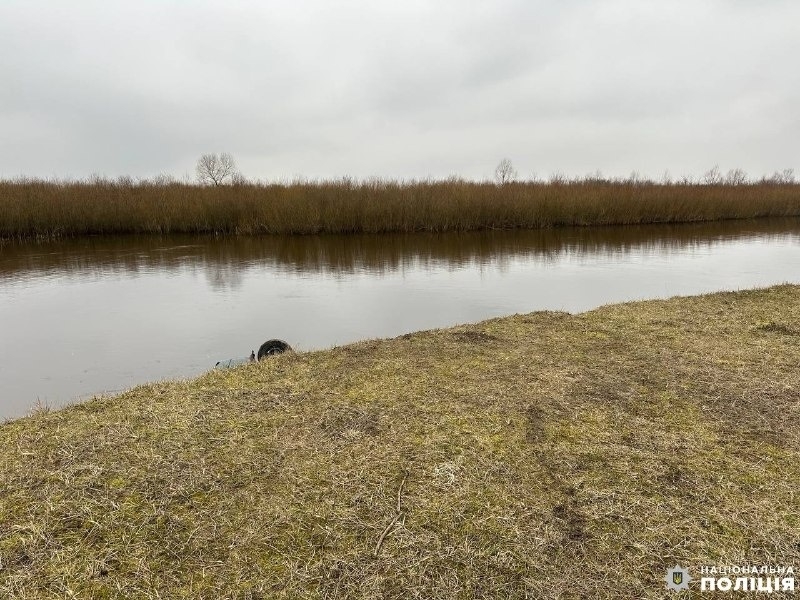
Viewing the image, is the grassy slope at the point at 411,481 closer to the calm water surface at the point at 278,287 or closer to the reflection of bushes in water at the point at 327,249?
the calm water surface at the point at 278,287

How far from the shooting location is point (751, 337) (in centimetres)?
379

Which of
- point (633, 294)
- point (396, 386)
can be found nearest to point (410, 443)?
point (396, 386)

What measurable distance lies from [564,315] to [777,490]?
2939 mm

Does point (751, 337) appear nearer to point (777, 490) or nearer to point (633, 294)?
point (777, 490)

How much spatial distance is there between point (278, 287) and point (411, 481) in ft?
19.7

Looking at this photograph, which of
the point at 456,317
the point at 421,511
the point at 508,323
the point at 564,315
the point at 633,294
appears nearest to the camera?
the point at 421,511

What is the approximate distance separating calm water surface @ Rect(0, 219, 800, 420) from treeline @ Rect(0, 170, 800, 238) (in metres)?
1.06

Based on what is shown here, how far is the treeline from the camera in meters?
13.9

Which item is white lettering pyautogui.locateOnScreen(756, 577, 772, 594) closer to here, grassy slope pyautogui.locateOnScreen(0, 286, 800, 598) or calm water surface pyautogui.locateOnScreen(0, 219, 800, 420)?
grassy slope pyautogui.locateOnScreen(0, 286, 800, 598)

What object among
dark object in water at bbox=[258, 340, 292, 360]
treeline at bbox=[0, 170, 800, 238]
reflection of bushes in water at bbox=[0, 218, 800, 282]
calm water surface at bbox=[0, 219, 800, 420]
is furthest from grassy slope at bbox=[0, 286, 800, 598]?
treeline at bbox=[0, 170, 800, 238]

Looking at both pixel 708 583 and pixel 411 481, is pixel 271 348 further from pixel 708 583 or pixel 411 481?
pixel 708 583

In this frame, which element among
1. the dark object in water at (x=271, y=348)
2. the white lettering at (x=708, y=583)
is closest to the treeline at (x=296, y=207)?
the dark object in water at (x=271, y=348)

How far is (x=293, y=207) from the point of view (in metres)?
14.3

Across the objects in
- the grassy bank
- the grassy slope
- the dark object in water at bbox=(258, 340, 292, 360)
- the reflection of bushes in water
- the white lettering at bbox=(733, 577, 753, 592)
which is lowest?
the white lettering at bbox=(733, 577, 753, 592)
